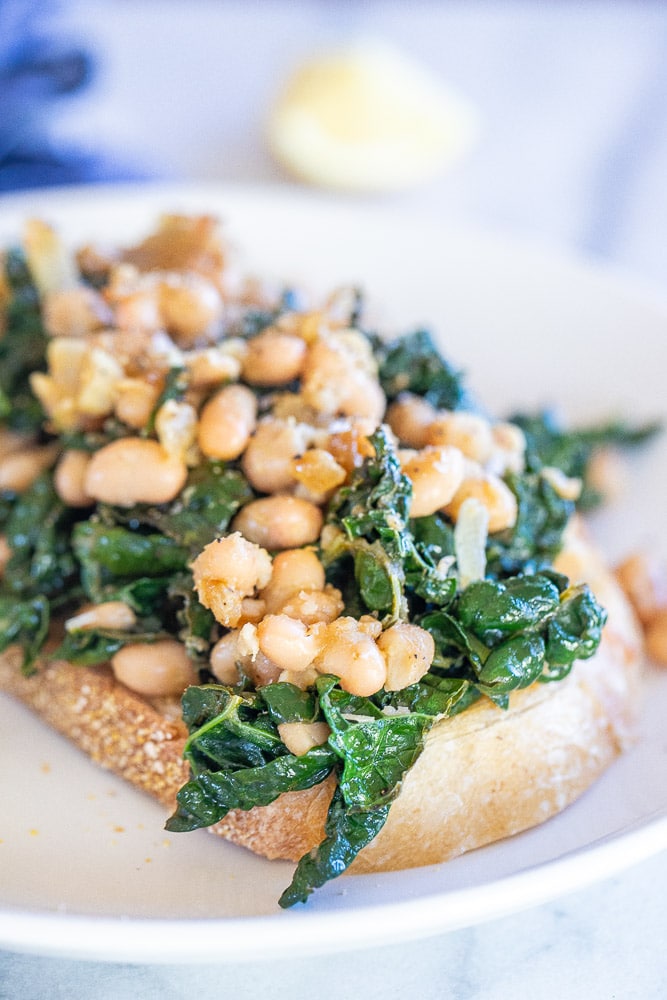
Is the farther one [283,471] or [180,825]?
[283,471]

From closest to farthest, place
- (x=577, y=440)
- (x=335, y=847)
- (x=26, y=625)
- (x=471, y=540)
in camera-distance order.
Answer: (x=335, y=847), (x=471, y=540), (x=26, y=625), (x=577, y=440)

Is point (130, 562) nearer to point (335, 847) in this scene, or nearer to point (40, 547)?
point (40, 547)

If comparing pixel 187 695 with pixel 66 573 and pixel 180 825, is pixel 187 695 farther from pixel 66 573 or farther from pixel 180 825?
pixel 66 573

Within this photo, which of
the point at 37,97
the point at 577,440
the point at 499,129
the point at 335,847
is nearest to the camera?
the point at 335,847

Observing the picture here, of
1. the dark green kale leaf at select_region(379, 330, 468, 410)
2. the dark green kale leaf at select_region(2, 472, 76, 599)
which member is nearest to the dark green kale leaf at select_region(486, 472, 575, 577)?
the dark green kale leaf at select_region(379, 330, 468, 410)

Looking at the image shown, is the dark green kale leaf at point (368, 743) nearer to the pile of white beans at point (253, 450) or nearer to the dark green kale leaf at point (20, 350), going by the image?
the pile of white beans at point (253, 450)

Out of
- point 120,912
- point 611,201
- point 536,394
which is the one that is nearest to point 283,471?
point 120,912

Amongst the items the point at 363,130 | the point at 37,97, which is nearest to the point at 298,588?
the point at 37,97

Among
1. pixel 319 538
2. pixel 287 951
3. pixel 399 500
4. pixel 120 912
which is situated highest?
pixel 399 500
